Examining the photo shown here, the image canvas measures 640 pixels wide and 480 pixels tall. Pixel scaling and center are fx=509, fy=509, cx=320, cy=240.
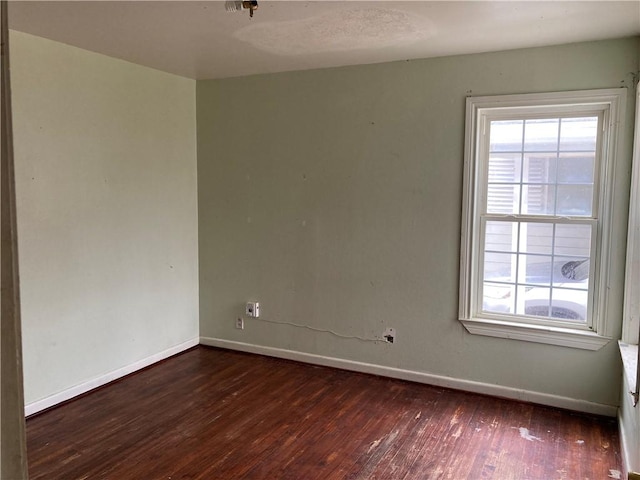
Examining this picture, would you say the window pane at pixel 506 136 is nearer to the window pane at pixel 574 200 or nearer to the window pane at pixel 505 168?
the window pane at pixel 505 168

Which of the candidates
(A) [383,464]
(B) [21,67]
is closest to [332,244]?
(A) [383,464]

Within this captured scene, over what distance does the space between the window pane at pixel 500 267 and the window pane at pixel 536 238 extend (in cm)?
12

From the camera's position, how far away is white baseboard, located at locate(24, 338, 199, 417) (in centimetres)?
326

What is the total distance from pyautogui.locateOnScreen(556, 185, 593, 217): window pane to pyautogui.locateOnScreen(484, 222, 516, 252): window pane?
33 centimetres

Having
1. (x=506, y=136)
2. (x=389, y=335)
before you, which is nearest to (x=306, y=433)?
(x=389, y=335)

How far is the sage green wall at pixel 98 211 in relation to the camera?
3.17 m

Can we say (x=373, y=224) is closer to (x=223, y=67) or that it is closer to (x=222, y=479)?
(x=223, y=67)

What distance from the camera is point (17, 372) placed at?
902 mm

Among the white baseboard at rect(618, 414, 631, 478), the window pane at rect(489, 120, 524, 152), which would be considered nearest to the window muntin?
the window pane at rect(489, 120, 524, 152)

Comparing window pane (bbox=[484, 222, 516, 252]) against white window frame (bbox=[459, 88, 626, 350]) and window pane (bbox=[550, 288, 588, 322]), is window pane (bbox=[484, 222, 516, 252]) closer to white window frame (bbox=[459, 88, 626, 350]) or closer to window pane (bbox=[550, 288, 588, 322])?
white window frame (bbox=[459, 88, 626, 350])

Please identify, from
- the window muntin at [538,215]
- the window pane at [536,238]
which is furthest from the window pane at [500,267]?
the window pane at [536,238]

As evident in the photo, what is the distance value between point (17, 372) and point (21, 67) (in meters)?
2.80

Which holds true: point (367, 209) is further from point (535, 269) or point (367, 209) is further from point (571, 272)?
point (571, 272)

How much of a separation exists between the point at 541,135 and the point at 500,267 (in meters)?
0.93
